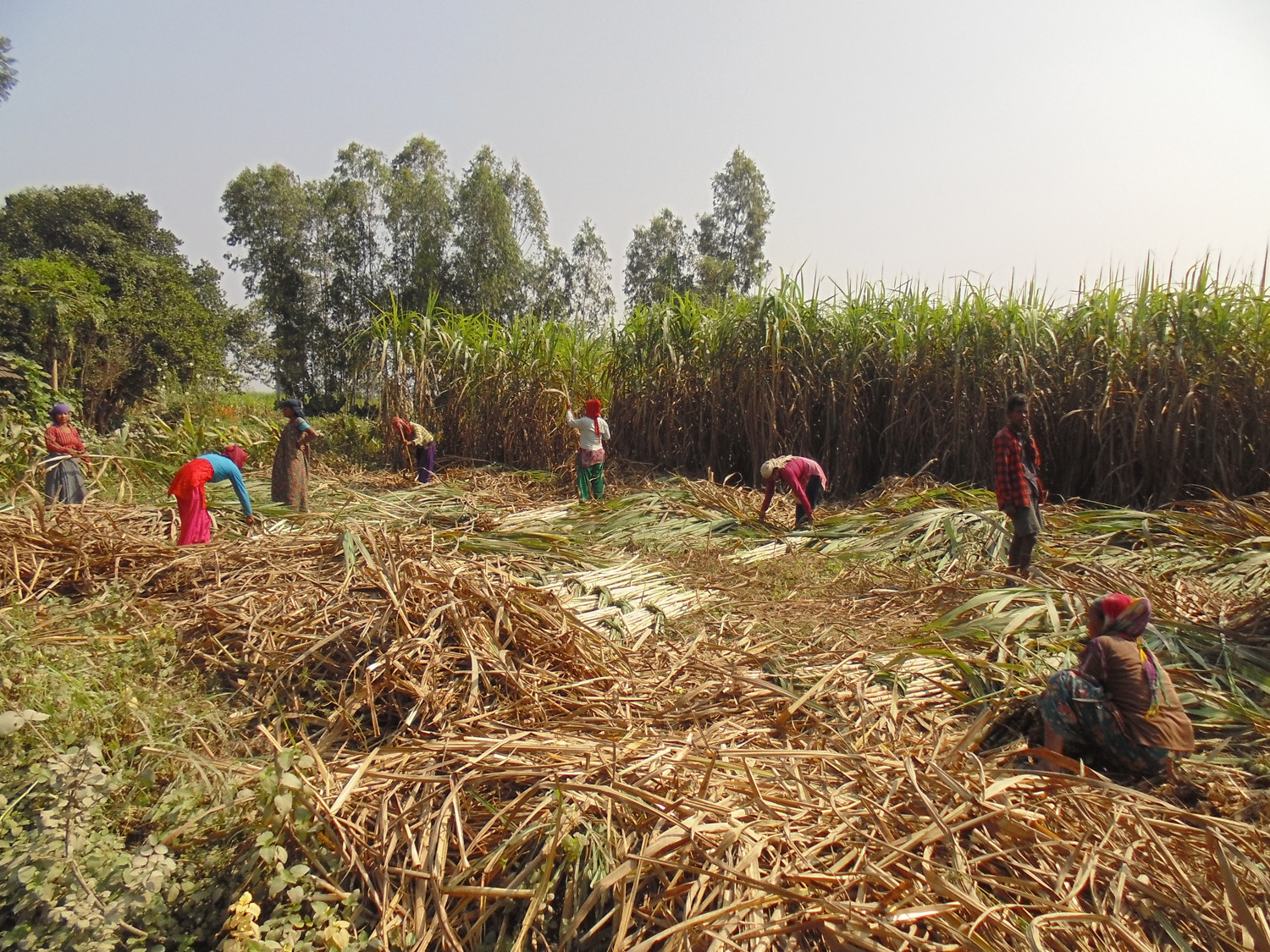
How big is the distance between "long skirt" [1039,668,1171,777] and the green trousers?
5866 mm

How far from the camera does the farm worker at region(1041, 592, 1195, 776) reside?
9.01ft

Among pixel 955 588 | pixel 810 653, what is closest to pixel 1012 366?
pixel 955 588

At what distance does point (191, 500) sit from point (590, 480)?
4.35 meters

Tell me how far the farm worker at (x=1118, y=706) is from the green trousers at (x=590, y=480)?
588cm

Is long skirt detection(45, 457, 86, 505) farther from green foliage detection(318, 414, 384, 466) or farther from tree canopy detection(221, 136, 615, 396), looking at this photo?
tree canopy detection(221, 136, 615, 396)

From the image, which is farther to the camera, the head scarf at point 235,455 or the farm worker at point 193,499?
the head scarf at point 235,455

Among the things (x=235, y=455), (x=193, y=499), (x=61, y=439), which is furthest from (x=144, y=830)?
(x=61, y=439)

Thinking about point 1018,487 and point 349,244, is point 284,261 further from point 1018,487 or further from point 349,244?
point 1018,487

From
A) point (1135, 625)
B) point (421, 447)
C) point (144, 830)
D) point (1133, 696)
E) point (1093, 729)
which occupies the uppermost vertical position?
point (421, 447)

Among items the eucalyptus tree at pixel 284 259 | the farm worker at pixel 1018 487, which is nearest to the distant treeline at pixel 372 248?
the eucalyptus tree at pixel 284 259

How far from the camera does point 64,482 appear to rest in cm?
651

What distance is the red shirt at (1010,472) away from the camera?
195 inches

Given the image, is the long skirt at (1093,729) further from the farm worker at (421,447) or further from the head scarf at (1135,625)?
the farm worker at (421,447)

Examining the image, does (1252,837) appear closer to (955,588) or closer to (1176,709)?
(1176,709)
